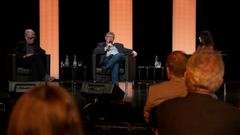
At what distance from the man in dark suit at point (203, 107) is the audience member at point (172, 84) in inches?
32.6

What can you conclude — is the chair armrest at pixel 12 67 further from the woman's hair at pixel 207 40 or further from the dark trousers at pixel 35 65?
the woman's hair at pixel 207 40

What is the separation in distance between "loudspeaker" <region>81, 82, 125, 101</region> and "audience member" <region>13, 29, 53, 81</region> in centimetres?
198

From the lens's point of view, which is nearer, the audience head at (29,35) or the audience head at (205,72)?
the audience head at (205,72)

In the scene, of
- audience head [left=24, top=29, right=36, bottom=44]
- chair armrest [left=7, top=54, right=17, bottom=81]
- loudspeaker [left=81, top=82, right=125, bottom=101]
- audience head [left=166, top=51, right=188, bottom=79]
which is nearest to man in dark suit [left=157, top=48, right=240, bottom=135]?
audience head [left=166, top=51, right=188, bottom=79]

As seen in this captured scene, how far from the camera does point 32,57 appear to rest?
784 centimetres

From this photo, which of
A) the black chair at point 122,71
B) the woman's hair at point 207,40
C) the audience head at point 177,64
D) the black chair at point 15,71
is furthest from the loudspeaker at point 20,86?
the audience head at point 177,64

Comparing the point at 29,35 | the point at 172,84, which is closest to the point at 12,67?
the point at 29,35

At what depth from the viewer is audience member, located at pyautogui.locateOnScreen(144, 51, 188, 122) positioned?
9.67 feet

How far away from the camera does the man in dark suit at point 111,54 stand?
8.10m

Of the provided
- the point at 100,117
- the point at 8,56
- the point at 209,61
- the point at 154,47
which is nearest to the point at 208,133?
the point at 209,61

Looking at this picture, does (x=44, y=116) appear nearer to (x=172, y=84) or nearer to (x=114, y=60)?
(x=172, y=84)

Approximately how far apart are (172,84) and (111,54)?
5280 mm

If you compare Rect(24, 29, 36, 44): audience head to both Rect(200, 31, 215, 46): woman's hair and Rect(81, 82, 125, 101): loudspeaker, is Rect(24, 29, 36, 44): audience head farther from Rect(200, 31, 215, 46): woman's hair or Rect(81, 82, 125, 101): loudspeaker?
Rect(200, 31, 215, 46): woman's hair

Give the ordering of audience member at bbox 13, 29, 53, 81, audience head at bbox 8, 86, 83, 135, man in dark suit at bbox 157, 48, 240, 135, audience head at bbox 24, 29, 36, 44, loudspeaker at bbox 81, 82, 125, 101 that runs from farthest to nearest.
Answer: audience member at bbox 13, 29, 53, 81 < audience head at bbox 24, 29, 36, 44 < loudspeaker at bbox 81, 82, 125, 101 < man in dark suit at bbox 157, 48, 240, 135 < audience head at bbox 8, 86, 83, 135
